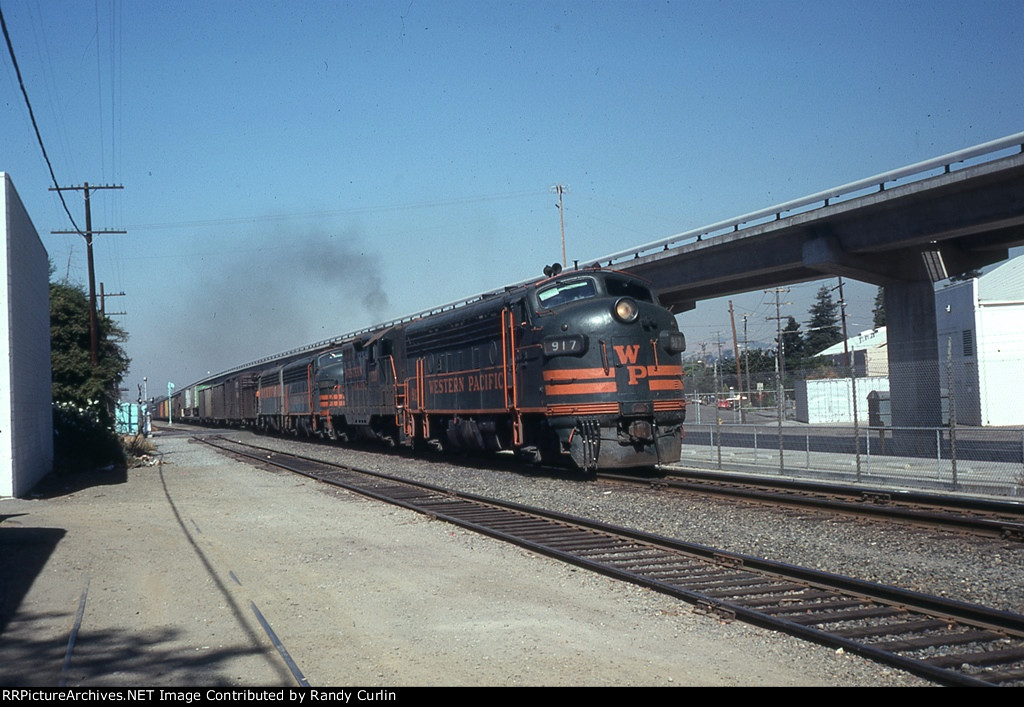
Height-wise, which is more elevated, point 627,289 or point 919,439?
point 627,289

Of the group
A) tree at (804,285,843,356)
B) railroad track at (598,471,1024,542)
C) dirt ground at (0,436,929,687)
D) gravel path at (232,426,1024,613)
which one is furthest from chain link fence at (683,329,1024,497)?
tree at (804,285,843,356)

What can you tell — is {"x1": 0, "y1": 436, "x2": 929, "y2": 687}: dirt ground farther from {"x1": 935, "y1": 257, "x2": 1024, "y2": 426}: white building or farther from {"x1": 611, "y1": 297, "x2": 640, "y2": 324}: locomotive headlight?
{"x1": 935, "y1": 257, "x2": 1024, "y2": 426}: white building

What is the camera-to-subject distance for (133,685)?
5.75m

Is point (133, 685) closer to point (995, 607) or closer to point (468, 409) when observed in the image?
point (995, 607)

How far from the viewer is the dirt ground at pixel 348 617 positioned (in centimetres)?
591

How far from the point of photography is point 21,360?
18625 millimetres

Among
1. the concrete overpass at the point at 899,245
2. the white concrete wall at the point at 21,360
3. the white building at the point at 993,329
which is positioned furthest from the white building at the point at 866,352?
the white concrete wall at the point at 21,360

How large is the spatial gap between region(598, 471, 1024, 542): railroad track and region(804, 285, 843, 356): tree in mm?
88158

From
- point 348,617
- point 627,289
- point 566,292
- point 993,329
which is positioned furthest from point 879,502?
point 993,329

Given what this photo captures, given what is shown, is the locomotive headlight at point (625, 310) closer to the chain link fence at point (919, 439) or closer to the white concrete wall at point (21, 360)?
the chain link fence at point (919, 439)

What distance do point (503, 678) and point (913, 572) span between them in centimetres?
500

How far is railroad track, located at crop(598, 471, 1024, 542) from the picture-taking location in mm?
10848

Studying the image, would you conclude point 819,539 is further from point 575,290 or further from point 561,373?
point 575,290

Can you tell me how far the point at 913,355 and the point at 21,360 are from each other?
21.0m
